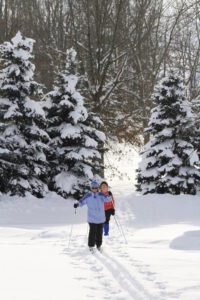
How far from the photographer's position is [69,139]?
19031 millimetres

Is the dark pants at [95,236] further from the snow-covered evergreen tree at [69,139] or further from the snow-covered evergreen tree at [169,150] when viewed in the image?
the snow-covered evergreen tree at [169,150]

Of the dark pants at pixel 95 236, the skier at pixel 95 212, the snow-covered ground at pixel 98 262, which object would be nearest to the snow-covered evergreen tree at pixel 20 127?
the snow-covered ground at pixel 98 262

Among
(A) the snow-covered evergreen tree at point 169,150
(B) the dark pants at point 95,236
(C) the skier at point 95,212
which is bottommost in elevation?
(B) the dark pants at point 95,236

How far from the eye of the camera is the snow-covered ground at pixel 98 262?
5.50 m

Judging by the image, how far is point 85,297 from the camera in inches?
209

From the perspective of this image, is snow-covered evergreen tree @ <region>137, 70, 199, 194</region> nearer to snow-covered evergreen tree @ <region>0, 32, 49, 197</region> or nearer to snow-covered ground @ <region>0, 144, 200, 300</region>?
snow-covered ground @ <region>0, 144, 200, 300</region>

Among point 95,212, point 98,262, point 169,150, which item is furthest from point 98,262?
point 169,150

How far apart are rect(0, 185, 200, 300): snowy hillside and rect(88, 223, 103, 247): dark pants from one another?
0.22 metres

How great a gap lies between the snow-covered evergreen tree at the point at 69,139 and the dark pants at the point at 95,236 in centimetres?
848

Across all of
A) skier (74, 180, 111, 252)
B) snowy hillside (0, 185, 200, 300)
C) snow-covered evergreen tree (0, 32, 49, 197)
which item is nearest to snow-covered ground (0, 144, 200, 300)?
snowy hillside (0, 185, 200, 300)

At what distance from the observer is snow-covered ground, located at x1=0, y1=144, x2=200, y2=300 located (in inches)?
216

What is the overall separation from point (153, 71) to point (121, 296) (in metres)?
25.8

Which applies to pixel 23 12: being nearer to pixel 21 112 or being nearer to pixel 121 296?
pixel 21 112

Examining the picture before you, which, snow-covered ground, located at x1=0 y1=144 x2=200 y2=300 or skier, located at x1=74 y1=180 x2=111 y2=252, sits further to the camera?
skier, located at x1=74 y1=180 x2=111 y2=252
